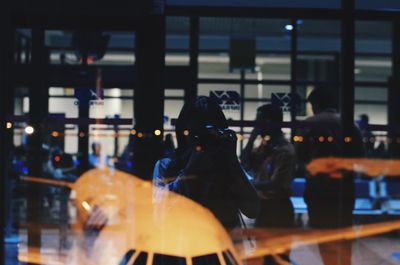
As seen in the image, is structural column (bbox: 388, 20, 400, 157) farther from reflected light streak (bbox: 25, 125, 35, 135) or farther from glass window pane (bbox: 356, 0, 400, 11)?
reflected light streak (bbox: 25, 125, 35, 135)

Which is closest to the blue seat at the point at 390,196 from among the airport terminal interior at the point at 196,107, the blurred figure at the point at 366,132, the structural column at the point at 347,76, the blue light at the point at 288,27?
the airport terminal interior at the point at 196,107

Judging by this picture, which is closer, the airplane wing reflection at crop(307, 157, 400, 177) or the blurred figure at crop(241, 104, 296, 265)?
the blurred figure at crop(241, 104, 296, 265)

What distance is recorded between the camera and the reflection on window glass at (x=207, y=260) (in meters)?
3.73

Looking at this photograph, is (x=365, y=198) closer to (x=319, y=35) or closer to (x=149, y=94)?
(x=319, y=35)

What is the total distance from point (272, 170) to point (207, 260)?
3.83 ft

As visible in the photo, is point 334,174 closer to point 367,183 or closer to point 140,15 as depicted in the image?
point 367,183

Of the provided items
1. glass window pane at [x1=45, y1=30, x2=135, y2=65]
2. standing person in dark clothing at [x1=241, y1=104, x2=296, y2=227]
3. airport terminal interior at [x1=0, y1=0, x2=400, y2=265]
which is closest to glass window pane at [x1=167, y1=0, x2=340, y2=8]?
airport terminal interior at [x1=0, y1=0, x2=400, y2=265]

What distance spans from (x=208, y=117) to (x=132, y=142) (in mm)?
583

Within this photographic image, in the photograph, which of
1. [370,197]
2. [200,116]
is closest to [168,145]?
[200,116]

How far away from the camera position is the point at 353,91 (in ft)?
13.3

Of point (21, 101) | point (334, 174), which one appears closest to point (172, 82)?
point (21, 101)

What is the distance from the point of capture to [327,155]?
4465mm

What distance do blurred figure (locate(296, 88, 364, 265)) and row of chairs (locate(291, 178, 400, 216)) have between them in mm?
73

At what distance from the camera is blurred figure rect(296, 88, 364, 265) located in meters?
4.12
